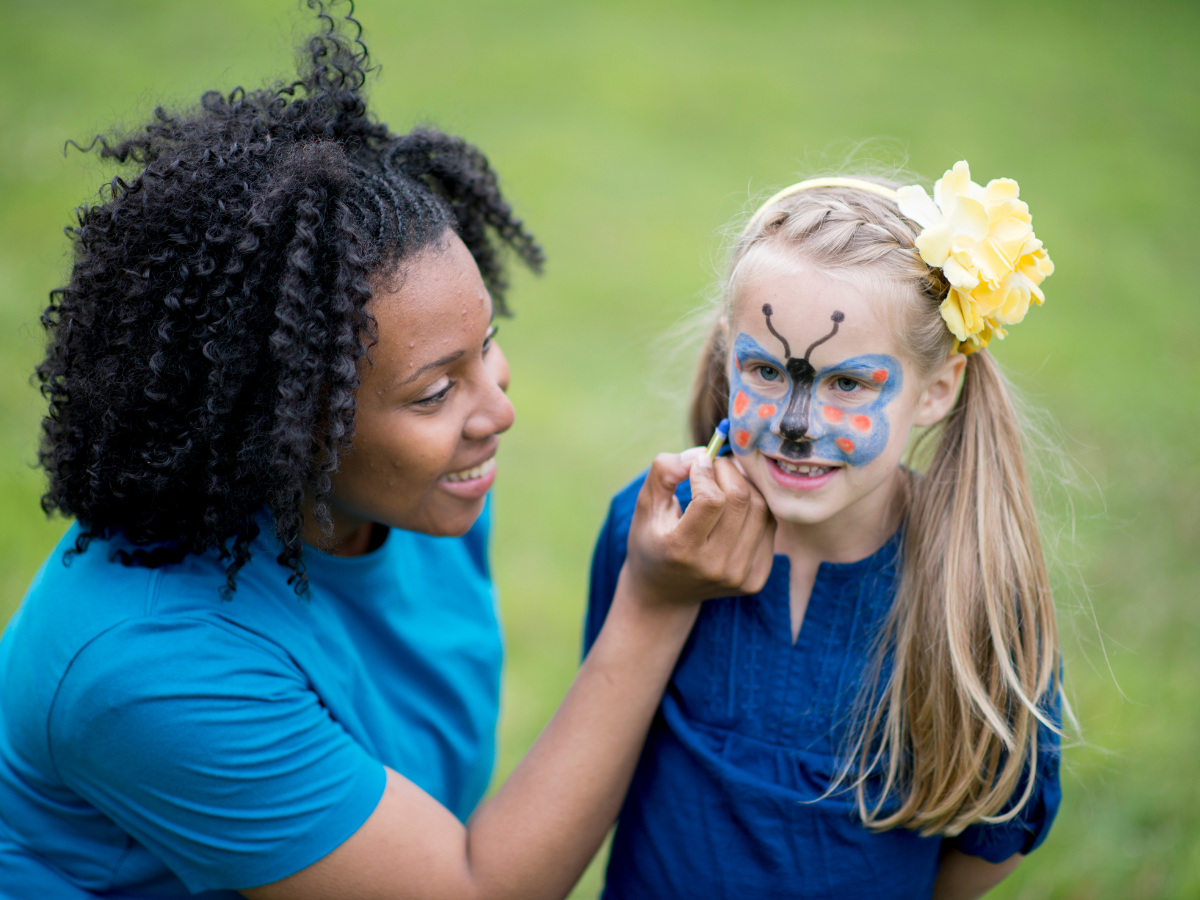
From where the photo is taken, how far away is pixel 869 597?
75.7 inches

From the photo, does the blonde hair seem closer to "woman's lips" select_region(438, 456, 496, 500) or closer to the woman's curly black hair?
"woman's lips" select_region(438, 456, 496, 500)

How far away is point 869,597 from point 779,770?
370 millimetres

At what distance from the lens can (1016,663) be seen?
186cm

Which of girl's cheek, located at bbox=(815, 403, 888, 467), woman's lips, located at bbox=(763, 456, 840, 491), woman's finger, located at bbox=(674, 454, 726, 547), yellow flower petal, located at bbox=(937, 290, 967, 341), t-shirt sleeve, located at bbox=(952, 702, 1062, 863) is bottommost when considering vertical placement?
t-shirt sleeve, located at bbox=(952, 702, 1062, 863)

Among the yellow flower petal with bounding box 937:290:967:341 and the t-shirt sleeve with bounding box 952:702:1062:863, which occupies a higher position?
the yellow flower petal with bounding box 937:290:967:341

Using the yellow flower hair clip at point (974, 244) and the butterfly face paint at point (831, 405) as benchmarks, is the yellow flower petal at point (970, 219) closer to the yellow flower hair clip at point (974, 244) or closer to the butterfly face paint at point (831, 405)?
the yellow flower hair clip at point (974, 244)

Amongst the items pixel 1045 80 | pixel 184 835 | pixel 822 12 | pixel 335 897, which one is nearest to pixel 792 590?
pixel 335 897

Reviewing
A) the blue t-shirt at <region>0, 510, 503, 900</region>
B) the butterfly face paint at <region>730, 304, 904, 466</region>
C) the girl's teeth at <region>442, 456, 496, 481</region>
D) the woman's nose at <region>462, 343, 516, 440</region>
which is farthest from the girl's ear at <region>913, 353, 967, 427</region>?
the blue t-shirt at <region>0, 510, 503, 900</region>

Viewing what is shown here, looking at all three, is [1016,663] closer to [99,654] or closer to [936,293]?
[936,293]

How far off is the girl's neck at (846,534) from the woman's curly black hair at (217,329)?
2.94 ft

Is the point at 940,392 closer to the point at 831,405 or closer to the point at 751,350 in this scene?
the point at 831,405

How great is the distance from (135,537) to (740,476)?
116 cm

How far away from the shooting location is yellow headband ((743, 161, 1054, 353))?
5.58 feet

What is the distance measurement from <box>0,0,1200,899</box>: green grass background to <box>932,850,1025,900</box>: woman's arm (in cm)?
34
